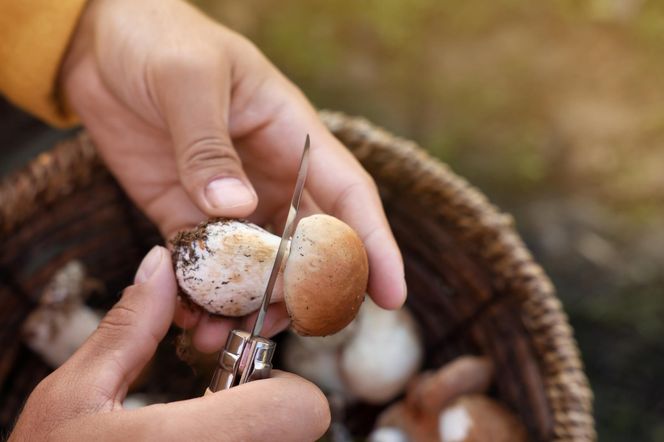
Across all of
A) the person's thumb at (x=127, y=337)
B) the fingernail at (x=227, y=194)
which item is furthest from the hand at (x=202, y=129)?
the person's thumb at (x=127, y=337)

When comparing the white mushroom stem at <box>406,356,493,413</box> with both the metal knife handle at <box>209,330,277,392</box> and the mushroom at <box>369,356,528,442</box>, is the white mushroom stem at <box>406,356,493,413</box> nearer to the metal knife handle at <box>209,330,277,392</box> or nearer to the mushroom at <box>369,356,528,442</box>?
the mushroom at <box>369,356,528,442</box>

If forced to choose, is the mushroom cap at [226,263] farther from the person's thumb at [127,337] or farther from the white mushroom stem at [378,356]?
the white mushroom stem at [378,356]

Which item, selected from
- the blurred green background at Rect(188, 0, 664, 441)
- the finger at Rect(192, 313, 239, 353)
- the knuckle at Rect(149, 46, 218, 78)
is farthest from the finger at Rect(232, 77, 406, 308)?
the blurred green background at Rect(188, 0, 664, 441)

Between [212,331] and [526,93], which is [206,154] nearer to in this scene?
[212,331]

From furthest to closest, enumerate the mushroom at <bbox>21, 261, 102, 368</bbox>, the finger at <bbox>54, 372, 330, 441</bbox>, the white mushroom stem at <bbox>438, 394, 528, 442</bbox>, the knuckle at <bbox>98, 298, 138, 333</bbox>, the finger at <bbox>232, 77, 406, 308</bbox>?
the mushroom at <bbox>21, 261, 102, 368</bbox> < the white mushroom stem at <bbox>438, 394, 528, 442</bbox> < the finger at <bbox>232, 77, 406, 308</bbox> < the knuckle at <bbox>98, 298, 138, 333</bbox> < the finger at <bbox>54, 372, 330, 441</bbox>

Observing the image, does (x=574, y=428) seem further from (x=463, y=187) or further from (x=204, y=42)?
(x=204, y=42)

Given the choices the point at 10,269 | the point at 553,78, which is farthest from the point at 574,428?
the point at 553,78
